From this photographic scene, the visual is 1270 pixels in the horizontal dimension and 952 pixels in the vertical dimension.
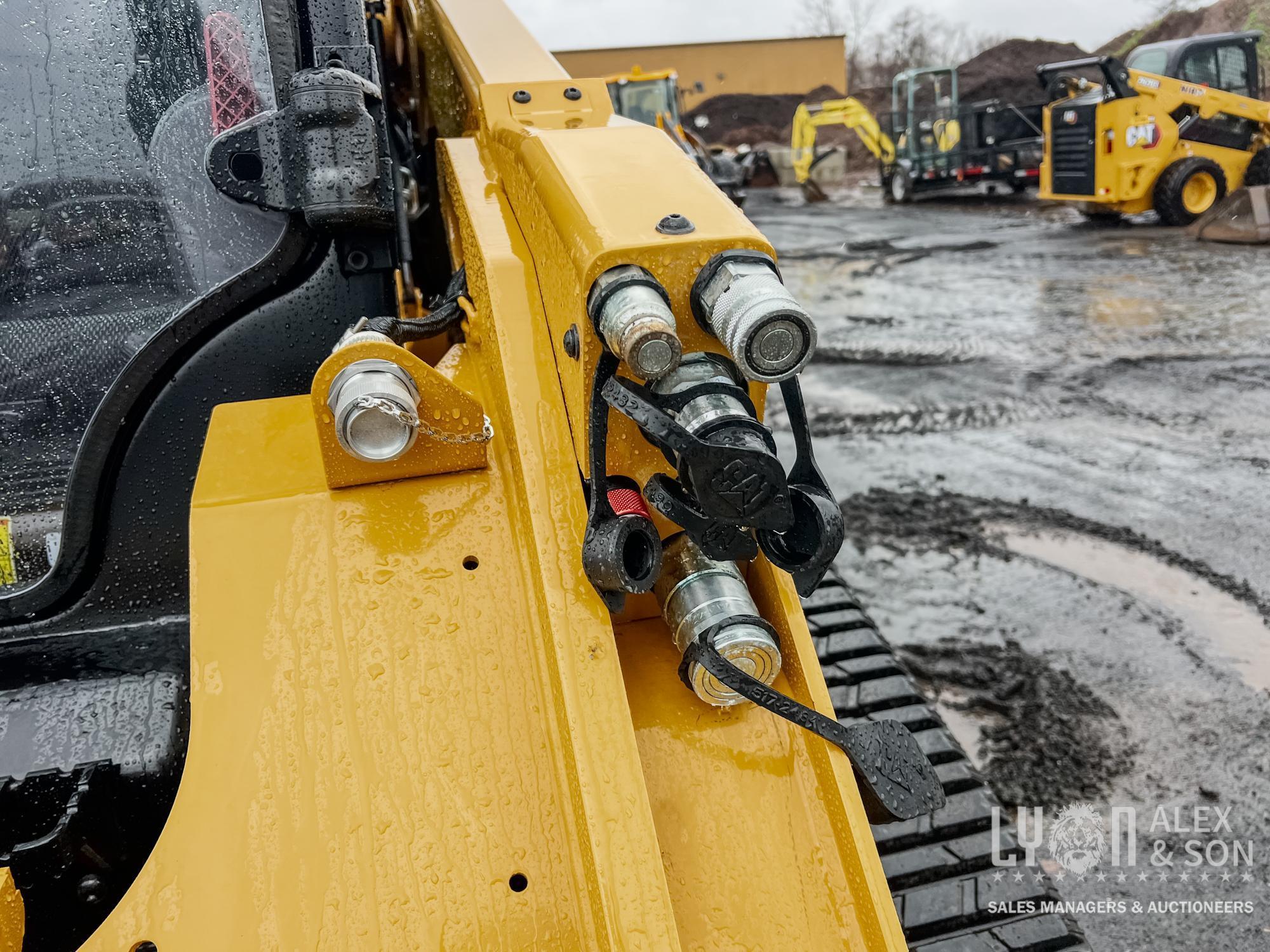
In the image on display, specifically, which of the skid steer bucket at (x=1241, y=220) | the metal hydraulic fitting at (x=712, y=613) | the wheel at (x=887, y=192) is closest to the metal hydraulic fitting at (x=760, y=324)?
the metal hydraulic fitting at (x=712, y=613)

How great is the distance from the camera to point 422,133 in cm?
282

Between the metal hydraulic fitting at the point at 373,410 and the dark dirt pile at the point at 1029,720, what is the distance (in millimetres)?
2118

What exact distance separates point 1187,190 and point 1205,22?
19405 millimetres

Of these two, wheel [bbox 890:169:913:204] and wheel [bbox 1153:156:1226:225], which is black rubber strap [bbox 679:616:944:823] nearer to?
wheel [bbox 1153:156:1226:225]

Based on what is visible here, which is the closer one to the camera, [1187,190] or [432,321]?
[432,321]

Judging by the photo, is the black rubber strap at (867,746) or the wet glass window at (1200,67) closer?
the black rubber strap at (867,746)

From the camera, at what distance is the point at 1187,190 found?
11680 millimetres

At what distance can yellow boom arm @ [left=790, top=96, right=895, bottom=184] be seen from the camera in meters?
17.9

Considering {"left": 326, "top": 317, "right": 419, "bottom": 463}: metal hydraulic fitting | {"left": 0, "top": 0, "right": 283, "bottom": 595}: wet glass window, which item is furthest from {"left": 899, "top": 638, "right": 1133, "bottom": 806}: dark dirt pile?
{"left": 0, "top": 0, "right": 283, "bottom": 595}: wet glass window

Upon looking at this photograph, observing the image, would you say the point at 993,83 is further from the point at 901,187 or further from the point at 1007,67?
the point at 901,187

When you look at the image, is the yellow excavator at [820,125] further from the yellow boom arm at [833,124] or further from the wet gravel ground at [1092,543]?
the wet gravel ground at [1092,543]

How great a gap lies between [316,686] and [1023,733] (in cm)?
235

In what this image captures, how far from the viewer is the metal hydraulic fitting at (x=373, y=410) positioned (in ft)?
4.30

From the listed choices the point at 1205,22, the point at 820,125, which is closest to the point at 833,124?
the point at 820,125
